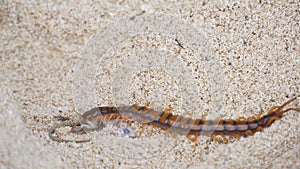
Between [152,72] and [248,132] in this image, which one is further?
[152,72]

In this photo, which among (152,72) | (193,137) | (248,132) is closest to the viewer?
(248,132)

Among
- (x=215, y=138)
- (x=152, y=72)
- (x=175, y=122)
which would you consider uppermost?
(x=152, y=72)

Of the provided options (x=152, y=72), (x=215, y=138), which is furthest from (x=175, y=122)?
(x=152, y=72)

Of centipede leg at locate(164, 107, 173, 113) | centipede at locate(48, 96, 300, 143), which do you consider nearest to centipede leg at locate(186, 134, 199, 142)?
centipede at locate(48, 96, 300, 143)

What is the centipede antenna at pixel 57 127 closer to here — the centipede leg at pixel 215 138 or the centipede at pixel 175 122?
the centipede at pixel 175 122

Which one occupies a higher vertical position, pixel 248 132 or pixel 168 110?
pixel 168 110

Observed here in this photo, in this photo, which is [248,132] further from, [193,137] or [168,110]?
[168,110]

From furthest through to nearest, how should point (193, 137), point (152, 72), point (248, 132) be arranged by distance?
point (152, 72) < point (193, 137) < point (248, 132)
